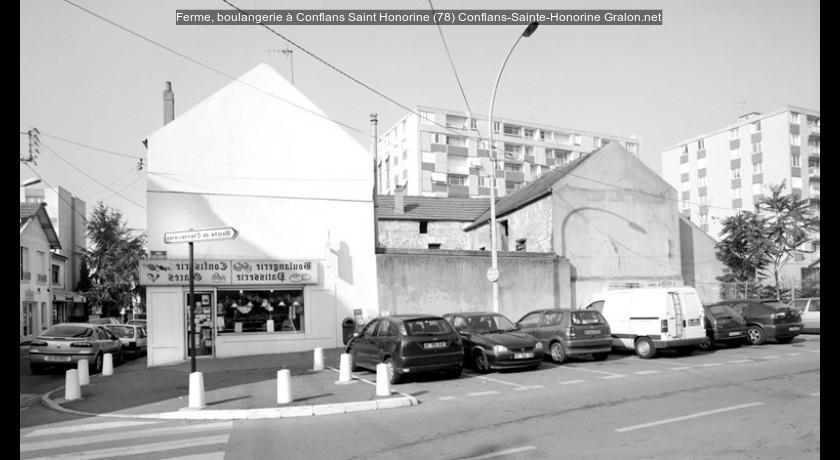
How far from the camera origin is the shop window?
2044 centimetres

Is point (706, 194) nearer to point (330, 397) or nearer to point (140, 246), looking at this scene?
point (140, 246)

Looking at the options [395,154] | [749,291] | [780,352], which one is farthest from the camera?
[395,154]

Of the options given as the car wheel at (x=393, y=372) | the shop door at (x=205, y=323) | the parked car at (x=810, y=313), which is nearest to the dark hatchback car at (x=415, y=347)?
the car wheel at (x=393, y=372)

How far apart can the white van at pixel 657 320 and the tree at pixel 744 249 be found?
55.1ft

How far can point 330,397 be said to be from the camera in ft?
38.4

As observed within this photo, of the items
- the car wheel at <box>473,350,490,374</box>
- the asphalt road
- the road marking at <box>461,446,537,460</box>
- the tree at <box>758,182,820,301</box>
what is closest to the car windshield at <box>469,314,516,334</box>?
the car wheel at <box>473,350,490,374</box>

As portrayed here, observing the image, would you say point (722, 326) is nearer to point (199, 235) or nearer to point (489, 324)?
point (489, 324)

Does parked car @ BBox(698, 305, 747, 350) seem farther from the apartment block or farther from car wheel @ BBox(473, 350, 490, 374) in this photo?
the apartment block

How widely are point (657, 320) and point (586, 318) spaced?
221cm

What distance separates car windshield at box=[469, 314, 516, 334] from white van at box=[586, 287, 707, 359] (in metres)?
3.96

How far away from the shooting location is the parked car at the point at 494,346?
14.6 metres
